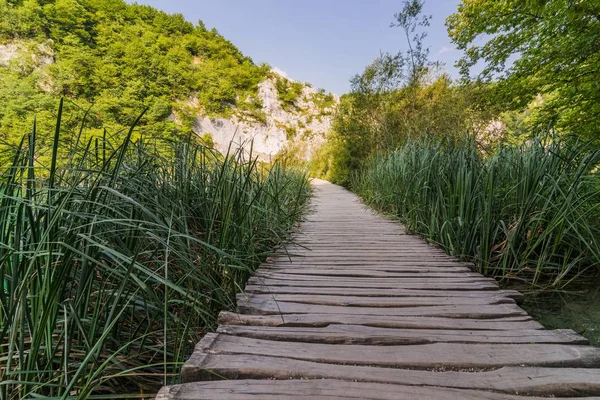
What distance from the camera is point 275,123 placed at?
111 feet

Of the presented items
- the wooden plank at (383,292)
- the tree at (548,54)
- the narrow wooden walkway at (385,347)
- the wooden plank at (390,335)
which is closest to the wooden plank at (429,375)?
the narrow wooden walkway at (385,347)

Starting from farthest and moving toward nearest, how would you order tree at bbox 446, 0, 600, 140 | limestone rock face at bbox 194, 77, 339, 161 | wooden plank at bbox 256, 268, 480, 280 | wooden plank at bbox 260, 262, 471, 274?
limestone rock face at bbox 194, 77, 339, 161 < tree at bbox 446, 0, 600, 140 < wooden plank at bbox 260, 262, 471, 274 < wooden plank at bbox 256, 268, 480, 280

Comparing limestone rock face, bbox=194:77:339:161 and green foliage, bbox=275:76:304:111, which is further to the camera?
green foliage, bbox=275:76:304:111

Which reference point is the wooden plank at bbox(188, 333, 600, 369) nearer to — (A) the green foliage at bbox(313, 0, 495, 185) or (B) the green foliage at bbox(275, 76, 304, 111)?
(A) the green foliage at bbox(313, 0, 495, 185)

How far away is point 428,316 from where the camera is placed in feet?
3.91

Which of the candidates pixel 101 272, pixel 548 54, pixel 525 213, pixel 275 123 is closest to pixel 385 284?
pixel 525 213

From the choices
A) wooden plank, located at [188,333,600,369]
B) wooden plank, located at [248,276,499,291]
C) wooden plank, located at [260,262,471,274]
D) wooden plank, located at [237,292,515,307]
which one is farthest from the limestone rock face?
wooden plank, located at [188,333,600,369]

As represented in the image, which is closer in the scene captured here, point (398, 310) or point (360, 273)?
point (398, 310)

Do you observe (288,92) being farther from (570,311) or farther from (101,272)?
(101,272)

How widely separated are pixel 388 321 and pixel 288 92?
132ft

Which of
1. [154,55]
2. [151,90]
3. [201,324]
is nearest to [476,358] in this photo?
[201,324]

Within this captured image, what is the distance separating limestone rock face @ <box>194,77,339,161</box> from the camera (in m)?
28.9

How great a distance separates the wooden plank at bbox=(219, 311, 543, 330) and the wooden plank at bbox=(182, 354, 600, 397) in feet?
0.82

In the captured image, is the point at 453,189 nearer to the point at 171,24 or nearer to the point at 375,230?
the point at 375,230
